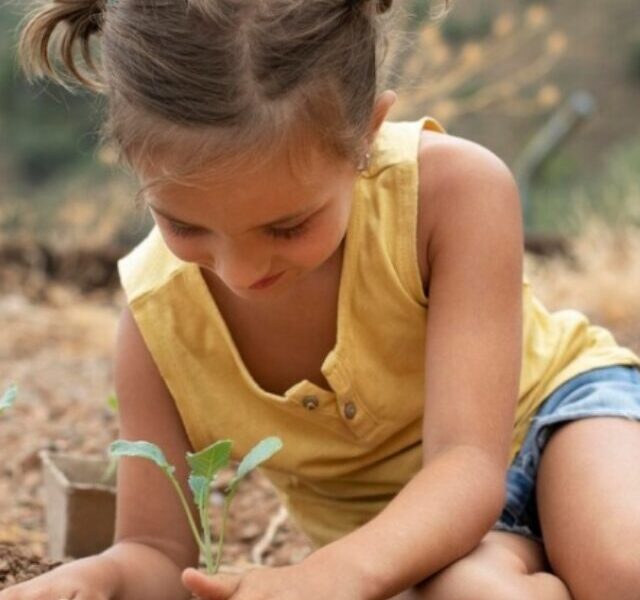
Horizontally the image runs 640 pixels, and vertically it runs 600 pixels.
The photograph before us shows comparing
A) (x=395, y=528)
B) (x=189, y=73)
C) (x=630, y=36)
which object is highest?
(x=189, y=73)

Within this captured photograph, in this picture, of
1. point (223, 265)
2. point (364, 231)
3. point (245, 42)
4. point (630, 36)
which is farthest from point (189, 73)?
point (630, 36)

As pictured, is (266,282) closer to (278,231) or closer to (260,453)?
(278,231)

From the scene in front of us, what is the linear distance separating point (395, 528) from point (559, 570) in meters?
0.35

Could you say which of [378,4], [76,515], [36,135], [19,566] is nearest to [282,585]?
[19,566]

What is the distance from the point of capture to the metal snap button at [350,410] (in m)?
2.19

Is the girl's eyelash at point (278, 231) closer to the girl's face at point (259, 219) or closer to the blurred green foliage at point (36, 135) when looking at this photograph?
A: the girl's face at point (259, 219)

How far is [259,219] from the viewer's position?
5.73 ft

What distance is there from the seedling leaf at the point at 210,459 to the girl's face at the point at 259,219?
8.0 inches

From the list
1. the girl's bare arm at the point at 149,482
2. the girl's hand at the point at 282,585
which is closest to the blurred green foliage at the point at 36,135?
the girl's bare arm at the point at 149,482

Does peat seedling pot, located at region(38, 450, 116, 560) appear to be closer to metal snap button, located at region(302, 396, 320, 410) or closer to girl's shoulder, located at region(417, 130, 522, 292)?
metal snap button, located at region(302, 396, 320, 410)

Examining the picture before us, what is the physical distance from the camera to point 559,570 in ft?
6.72

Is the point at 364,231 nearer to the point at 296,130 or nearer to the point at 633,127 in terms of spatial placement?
the point at 296,130

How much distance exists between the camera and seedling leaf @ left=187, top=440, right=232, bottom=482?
1.81 meters

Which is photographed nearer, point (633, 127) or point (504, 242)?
point (504, 242)
